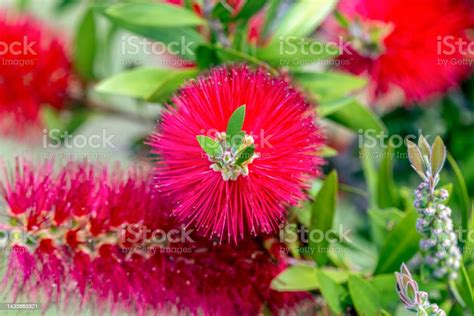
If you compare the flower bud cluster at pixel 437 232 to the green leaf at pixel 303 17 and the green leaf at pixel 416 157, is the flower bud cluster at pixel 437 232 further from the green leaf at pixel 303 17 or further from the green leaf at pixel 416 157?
the green leaf at pixel 303 17

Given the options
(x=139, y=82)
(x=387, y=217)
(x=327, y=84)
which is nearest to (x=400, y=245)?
(x=387, y=217)

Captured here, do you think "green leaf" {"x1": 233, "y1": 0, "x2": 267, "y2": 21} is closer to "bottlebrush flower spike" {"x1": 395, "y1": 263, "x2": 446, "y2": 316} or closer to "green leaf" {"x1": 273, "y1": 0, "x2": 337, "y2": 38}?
"green leaf" {"x1": 273, "y1": 0, "x2": 337, "y2": 38}

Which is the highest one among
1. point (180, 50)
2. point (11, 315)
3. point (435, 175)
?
point (180, 50)

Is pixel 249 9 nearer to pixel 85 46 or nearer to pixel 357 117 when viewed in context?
pixel 357 117

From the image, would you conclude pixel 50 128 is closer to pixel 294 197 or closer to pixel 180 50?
pixel 180 50

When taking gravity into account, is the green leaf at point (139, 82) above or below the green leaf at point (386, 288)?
above

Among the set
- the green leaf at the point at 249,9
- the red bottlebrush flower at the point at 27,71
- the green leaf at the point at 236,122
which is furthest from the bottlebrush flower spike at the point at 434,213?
the red bottlebrush flower at the point at 27,71

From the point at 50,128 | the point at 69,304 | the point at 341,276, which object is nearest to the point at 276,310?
the point at 341,276
